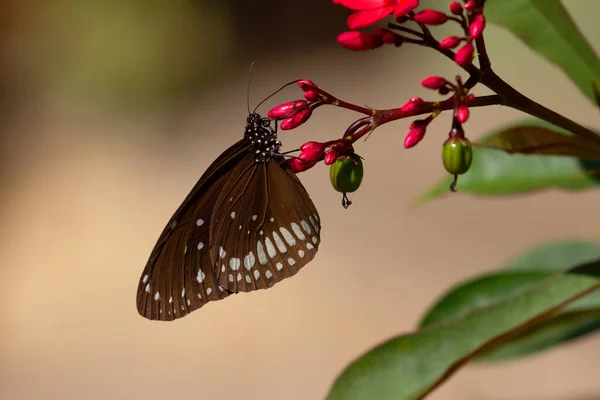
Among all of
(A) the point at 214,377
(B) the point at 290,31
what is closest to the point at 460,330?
(A) the point at 214,377

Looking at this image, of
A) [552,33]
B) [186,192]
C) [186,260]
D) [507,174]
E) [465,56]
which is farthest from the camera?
[186,192]

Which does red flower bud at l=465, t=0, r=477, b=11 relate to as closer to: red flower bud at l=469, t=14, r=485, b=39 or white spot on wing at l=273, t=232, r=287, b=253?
red flower bud at l=469, t=14, r=485, b=39

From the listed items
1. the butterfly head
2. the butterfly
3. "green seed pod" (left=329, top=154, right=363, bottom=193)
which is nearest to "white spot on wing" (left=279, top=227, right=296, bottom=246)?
the butterfly

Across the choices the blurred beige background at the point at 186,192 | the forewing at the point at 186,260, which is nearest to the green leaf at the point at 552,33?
the forewing at the point at 186,260

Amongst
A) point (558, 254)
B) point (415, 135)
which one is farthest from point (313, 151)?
point (558, 254)

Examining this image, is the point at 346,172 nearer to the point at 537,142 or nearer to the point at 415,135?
the point at 415,135

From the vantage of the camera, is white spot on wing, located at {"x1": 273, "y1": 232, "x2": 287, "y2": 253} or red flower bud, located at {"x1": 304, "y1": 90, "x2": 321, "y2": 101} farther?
white spot on wing, located at {"x1": 273, "y1": 232, "x2": 287, "y2": 253}
